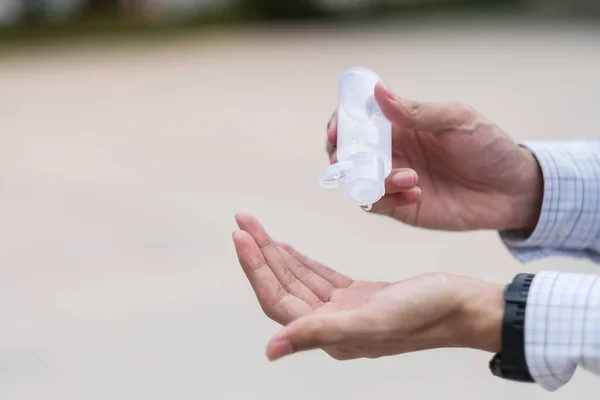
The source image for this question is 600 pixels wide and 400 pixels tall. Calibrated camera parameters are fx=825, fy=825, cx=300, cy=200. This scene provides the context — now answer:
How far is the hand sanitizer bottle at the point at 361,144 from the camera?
1865mm

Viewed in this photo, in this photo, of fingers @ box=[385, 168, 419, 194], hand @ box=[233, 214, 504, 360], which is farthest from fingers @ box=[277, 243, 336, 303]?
fingers @ box=[385, 168, 419, 194]

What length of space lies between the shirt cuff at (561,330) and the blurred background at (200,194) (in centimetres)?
140

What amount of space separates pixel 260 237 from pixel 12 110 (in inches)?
235

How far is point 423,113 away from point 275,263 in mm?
600

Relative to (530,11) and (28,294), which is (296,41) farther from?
(28,294)

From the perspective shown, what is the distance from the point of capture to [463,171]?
2309 mm

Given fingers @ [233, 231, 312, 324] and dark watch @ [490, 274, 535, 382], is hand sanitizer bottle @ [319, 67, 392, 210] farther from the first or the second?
dark watch @ [490, 274, 535, 382]

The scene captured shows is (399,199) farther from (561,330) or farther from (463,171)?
(561,330)

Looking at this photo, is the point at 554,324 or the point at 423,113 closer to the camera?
the point at 554,324

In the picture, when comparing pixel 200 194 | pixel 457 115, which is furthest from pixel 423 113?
pixel 200 194

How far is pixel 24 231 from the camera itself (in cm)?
444

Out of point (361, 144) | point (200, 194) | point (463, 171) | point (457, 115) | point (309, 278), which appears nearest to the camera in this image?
point (309, 278)

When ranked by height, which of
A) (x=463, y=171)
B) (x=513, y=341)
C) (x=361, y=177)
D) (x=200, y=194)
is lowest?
(x=200, y=194)

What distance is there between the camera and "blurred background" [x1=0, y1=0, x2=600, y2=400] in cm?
309
